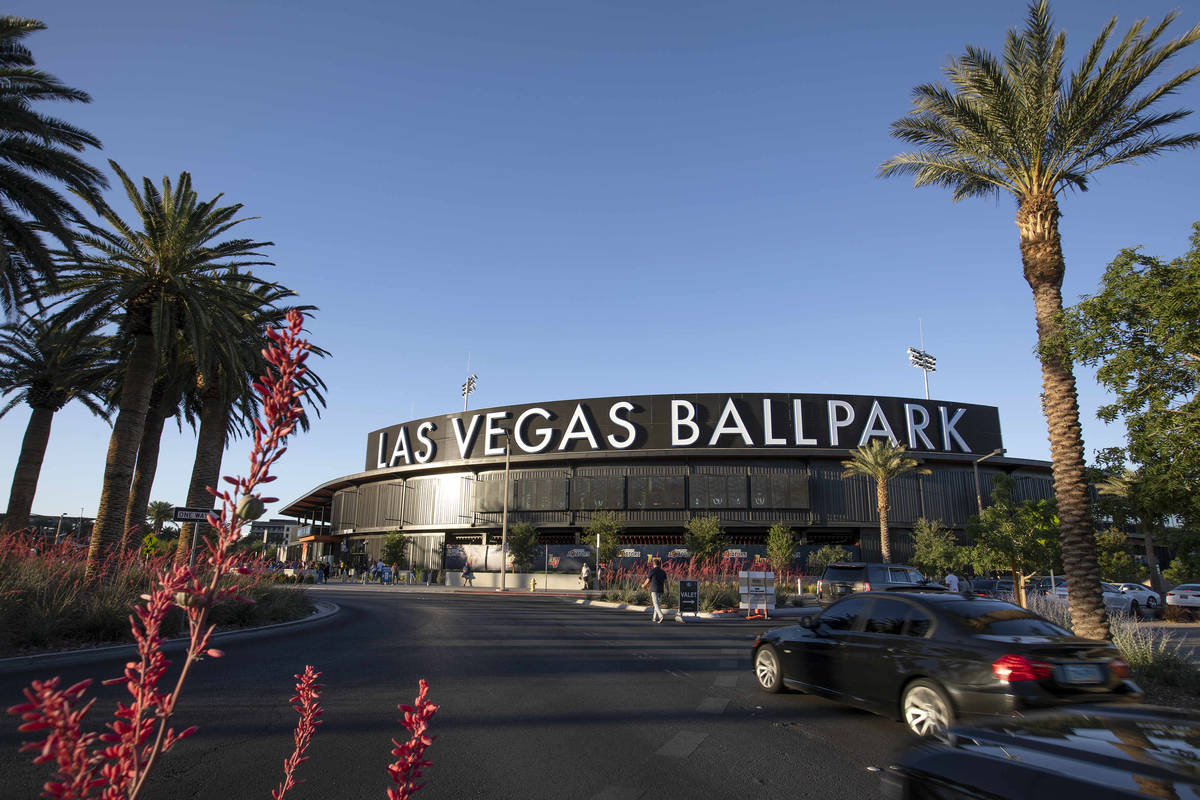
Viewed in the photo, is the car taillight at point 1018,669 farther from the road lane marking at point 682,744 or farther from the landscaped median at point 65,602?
the landscaped median at point 65,602

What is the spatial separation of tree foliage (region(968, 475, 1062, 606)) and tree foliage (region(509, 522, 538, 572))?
30.7 meters

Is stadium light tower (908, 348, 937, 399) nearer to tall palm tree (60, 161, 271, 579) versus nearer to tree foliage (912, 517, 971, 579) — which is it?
tree foliage (912, 517, 971, 579)

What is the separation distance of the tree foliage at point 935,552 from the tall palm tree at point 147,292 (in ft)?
107

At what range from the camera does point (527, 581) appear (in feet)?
154

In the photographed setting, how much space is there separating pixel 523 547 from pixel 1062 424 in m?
39.1

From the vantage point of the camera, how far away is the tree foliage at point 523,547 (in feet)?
158

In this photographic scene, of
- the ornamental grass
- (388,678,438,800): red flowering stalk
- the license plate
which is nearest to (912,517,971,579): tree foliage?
the license plate

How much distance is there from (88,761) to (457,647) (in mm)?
12078

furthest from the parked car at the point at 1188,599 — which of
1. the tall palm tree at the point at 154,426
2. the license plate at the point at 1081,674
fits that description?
the tall palm tree at the point at 154,426

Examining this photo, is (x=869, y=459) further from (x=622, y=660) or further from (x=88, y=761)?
(x=88, y=761)

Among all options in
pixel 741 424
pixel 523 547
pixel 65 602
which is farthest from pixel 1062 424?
pixel 523 547

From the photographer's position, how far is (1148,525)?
528 inches

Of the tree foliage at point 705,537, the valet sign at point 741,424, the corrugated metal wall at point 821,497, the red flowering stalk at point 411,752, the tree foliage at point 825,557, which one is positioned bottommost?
the red flowering stalk at point 411,752

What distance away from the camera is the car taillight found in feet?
20.7
